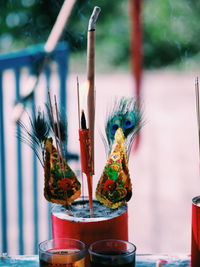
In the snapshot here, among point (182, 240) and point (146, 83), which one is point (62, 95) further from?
point (146, 83)

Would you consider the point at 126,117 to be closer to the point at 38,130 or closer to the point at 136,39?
the point at 38,130

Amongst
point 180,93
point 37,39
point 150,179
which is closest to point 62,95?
point 150,179

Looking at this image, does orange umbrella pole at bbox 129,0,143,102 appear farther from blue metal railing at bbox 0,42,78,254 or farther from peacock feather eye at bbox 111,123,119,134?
peacock feather eye at bbox 111,123,119,134

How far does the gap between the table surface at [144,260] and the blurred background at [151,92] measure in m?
Answer: 0.26

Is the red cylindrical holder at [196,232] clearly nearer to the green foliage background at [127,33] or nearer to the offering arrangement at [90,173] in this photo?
the offering arrangement at [90,173]

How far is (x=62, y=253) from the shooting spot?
2.36 feet

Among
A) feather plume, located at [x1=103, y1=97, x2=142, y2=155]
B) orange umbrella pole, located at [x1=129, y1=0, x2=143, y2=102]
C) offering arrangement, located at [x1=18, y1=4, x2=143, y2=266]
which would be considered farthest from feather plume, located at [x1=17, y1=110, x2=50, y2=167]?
orange umbrella pole, located at [x1=129, y1=0, x2=143, y2=102]

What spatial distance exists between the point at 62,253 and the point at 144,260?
0.22 metres

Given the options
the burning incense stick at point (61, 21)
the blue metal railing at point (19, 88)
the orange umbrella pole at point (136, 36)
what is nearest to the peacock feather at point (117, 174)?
the blue metal railing at point (19, 88)

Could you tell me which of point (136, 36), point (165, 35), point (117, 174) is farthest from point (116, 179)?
point (165, 35)

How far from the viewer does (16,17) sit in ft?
17.1

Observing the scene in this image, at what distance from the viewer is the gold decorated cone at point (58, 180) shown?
30.6 inches

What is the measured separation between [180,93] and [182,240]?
13.7 feet

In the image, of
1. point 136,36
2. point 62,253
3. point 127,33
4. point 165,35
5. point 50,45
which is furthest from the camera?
point 127,33
